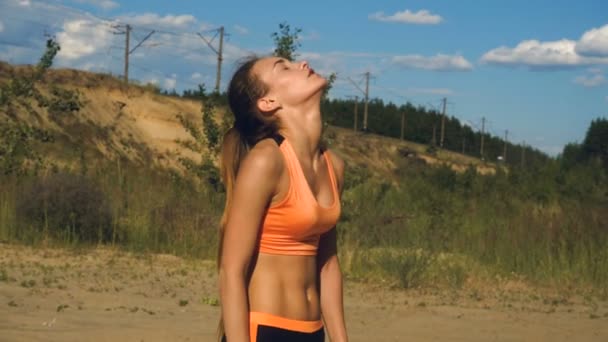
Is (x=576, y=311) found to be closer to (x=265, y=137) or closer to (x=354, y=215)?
(x=354, y=215)

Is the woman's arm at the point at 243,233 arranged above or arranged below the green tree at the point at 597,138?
below

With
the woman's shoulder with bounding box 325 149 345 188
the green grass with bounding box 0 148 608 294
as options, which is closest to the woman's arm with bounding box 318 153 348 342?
the woman's shoulder with bounding box 325 149 345 188

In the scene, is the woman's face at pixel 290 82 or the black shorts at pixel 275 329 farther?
the woman's face at pixel 290 82

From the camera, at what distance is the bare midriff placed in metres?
3.10

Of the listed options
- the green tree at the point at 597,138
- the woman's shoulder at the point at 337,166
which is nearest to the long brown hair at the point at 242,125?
the woman's shoulder at the point at 337,166

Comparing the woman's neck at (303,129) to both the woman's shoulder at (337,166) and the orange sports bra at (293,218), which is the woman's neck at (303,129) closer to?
the orange sports bra at (293,218)

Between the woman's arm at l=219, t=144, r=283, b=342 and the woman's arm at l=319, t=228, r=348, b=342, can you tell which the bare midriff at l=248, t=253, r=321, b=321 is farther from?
the woman's arm at l=319, t=228, r=348, b=342

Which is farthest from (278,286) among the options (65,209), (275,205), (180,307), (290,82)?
(65,209)

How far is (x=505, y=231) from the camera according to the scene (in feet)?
52.5

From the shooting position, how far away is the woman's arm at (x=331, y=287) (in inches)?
137

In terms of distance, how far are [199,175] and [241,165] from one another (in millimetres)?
13398

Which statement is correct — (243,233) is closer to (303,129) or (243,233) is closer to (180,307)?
(303,129)

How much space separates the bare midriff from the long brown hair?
0.58ft

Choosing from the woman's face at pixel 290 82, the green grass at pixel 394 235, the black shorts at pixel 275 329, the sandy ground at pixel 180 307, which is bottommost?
the sandy ground at pixel 180 307
